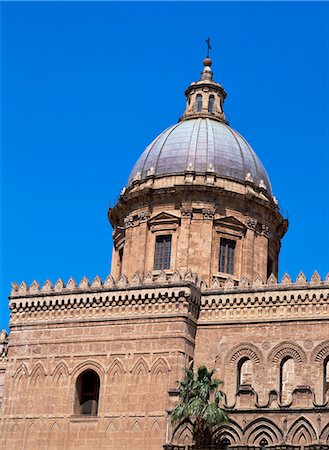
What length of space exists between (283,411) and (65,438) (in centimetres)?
1001

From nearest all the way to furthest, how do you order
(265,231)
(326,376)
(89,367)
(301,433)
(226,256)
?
(301,433) < (326,376) < (89,367) < (226,256) < (265,231)

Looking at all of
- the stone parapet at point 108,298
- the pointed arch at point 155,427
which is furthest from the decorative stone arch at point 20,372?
Answer: the pointed arch at point 155,427

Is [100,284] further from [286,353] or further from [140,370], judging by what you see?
[286,353]

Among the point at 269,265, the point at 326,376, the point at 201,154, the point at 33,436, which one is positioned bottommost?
the point at 33,436

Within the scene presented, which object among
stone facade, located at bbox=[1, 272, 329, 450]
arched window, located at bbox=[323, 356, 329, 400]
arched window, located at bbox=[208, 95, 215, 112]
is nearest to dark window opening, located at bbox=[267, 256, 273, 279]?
stone facade, located at bbox=[1, 272, 329, 450]

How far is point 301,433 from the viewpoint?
33719mm

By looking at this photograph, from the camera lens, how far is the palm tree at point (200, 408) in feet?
109

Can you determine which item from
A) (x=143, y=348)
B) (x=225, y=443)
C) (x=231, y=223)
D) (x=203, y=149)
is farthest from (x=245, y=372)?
(x=203, y=149)

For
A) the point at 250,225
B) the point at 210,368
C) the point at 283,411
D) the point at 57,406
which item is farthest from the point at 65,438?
the point at 250,225

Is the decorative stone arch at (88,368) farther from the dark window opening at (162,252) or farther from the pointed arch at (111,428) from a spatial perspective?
the dark window opening at (162,252)

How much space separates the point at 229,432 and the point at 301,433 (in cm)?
284

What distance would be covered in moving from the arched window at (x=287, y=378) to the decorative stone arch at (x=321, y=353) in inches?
45.7

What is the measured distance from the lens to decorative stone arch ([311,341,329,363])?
124 feet

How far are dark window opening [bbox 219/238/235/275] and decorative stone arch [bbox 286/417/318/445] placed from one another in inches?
489
